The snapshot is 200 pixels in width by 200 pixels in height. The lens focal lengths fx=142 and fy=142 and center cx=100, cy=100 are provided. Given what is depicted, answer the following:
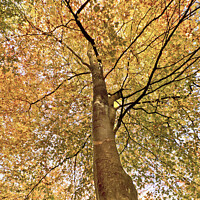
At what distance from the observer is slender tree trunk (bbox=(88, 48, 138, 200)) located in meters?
1.83

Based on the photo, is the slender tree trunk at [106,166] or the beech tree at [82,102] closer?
the slender tree trunk at [106,166]

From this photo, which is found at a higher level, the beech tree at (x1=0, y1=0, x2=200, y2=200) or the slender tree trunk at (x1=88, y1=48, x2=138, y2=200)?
the beech tree at (x1=0, y1=0, x2=200, y2=200)

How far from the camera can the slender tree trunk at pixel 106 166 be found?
1.83 m

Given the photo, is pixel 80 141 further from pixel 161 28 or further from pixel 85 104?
pixel 161 28

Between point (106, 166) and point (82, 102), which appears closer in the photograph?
point (106, 166)

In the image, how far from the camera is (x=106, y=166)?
2.11m

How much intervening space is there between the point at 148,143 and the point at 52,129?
16.4 feet

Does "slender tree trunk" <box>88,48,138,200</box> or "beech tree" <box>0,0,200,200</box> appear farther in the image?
"beech tree" <box>0,0,200,200</box>

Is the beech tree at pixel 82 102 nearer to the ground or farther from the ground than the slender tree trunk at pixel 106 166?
farther from the ground

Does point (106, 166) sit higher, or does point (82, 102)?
point (82, 102)

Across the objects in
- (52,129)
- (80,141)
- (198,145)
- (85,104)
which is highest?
(85,104)

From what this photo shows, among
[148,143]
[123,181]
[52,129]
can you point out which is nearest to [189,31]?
[148,143]

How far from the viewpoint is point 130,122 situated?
816 cm

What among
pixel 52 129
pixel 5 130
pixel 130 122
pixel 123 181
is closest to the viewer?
pixel 123 181
